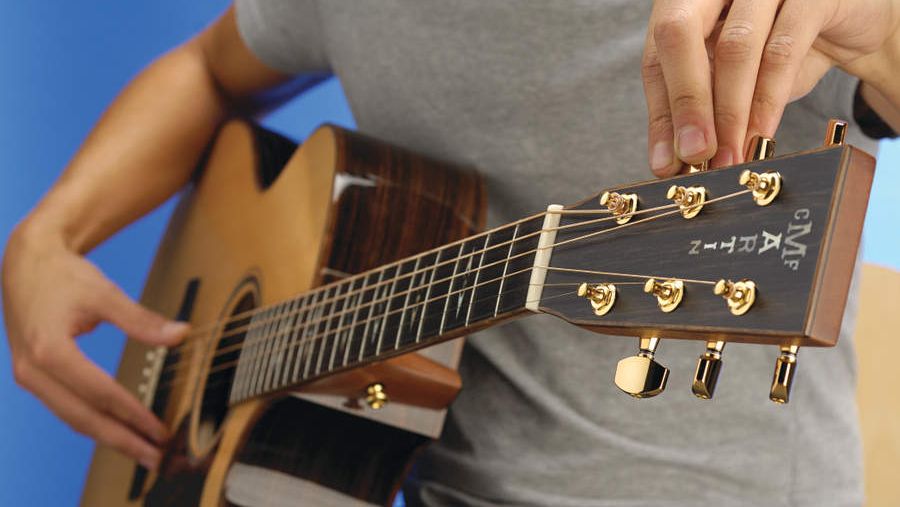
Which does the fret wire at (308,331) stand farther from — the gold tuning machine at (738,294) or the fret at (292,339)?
the gold tuning machine at (738,294)

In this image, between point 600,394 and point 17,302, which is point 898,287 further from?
point 17,302

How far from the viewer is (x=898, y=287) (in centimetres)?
99

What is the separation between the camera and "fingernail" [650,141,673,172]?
495 millimetres

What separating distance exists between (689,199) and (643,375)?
0.08 m

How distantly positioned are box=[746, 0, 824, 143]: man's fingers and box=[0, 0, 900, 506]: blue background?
116cm

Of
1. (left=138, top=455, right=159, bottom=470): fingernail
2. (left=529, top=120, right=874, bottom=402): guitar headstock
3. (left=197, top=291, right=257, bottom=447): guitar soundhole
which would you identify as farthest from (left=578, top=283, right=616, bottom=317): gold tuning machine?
(left=138, top=455, right=159, bottom=470): fingernail

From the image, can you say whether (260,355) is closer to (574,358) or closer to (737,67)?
(574,358)

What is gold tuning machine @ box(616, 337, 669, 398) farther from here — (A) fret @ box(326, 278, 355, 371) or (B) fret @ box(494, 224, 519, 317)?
(A) fret @ box(326, 278, 355, 371)

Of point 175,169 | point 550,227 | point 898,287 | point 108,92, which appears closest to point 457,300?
point 550,227

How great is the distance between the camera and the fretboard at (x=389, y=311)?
556 millimetres

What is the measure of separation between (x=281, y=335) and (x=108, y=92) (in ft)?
3.09

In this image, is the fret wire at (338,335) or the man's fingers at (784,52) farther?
the fret wire at (338,335)

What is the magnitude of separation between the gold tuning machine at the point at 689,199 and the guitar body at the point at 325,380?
34 centimetres

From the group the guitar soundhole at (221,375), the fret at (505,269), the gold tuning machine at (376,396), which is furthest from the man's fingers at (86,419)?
the fret at (505,269)
